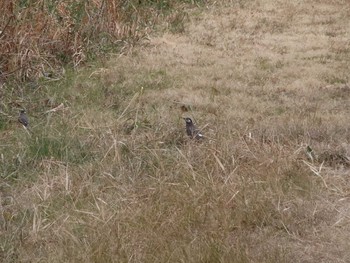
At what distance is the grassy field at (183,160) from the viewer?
329cm

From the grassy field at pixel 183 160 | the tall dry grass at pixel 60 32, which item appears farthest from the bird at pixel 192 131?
the tall dry grass at pixel 60 32

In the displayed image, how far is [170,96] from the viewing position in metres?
5.57

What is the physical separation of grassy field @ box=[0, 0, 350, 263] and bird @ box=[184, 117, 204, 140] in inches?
1.9

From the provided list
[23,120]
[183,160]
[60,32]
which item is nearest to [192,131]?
[183,160]

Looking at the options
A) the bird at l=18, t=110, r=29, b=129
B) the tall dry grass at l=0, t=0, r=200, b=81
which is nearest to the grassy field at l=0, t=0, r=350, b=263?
the bird at l=18, t=110, r=29, b=129

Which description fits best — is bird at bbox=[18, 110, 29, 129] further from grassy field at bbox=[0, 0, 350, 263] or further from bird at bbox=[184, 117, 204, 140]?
bird at bbox=[184, 117, 204, 140]

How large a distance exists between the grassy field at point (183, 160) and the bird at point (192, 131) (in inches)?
1.9

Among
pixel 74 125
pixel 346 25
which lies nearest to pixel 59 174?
pixel 74 125

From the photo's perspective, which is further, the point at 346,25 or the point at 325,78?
the point at 346,25

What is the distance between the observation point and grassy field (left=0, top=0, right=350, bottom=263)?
3.29 meters

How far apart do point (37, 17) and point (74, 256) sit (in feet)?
12.5

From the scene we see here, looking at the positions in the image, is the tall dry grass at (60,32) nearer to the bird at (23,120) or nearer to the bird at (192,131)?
the bird at (23,120)

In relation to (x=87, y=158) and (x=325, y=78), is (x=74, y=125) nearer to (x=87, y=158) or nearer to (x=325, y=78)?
(x=87, y=158)

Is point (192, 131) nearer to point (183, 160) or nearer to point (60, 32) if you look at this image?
point (183, 160)
